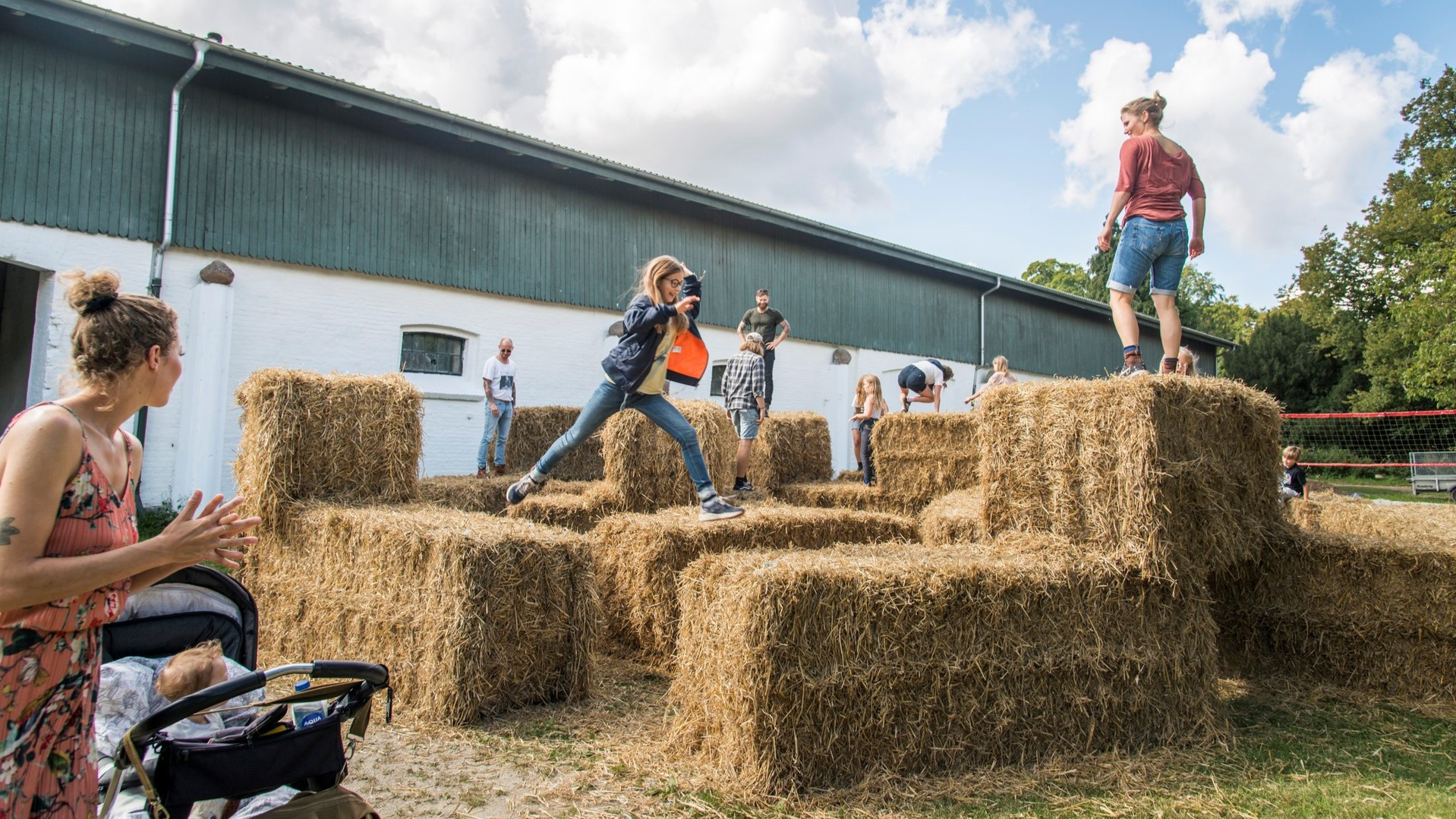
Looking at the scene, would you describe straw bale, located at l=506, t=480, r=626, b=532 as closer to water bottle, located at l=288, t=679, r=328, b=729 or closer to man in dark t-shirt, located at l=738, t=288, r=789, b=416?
man in dark t-shirt, located at l=738, t=288, r=789, b=416

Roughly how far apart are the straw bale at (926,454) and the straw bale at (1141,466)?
4306mm

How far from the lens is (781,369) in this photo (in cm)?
1816

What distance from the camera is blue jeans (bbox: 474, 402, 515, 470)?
36.6 feet

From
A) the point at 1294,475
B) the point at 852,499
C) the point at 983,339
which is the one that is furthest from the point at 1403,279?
the point at 852,499

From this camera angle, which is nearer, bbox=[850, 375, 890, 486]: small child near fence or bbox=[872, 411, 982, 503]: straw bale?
bbox=[872, 411, 982, 503]: straw bale

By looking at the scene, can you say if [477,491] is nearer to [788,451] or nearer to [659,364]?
[659,364]

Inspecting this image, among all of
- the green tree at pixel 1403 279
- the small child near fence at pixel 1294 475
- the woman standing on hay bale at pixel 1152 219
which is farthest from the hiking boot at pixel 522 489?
the green tree at pixel 1403 279

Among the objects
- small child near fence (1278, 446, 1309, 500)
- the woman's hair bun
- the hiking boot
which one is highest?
the woman's hair bun

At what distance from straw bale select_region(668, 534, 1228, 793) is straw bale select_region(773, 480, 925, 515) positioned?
459 cm

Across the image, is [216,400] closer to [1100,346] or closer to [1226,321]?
[1100,346]

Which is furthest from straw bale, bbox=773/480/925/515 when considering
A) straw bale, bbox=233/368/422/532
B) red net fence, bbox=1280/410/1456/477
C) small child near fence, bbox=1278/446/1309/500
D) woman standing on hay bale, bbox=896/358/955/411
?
red net fence, bbox=1280/410/1456/477

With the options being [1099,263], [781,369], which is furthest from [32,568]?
[1099,263]

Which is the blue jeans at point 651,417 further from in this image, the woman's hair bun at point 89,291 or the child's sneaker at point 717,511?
the woman's hair bun at point 89,291

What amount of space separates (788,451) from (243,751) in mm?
8076
